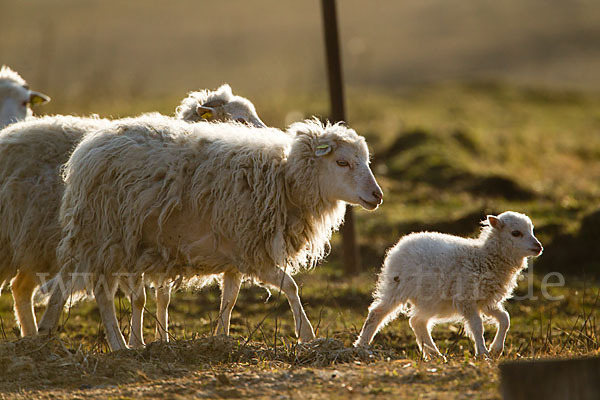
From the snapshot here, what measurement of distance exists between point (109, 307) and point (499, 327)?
3.38m

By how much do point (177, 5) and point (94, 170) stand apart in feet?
253

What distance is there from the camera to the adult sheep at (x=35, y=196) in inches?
292

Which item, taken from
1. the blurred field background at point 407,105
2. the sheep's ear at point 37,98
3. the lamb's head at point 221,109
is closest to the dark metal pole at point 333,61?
the blurred field background at point 407,105

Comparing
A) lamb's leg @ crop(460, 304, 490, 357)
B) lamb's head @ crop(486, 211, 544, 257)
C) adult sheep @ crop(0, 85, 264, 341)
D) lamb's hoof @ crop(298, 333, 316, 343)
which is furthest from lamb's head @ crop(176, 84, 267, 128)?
lamb's leg @ crop(460, 304, 490, 357)

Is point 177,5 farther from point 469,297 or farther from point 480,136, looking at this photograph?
point 469,297

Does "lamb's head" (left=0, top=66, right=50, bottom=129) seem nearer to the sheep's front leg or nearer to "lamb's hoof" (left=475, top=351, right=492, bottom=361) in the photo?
the sheep's front leg

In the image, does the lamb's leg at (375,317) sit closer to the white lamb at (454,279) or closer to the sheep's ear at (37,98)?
the white lamb at (454,279)

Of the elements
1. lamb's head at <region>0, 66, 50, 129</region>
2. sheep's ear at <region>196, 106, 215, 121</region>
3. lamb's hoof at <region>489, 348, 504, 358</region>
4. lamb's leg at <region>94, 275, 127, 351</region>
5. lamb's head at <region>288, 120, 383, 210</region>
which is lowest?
lamb's hoof at <region>489, 348, 504, 358</region>

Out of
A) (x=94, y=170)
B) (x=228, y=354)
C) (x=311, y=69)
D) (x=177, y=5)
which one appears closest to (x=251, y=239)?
(x=228, y=354)

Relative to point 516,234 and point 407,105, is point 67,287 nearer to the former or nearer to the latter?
point 516,234

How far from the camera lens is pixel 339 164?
23.0 feet

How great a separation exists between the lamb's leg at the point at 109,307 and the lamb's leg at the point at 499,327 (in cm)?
317

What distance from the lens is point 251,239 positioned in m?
6.78

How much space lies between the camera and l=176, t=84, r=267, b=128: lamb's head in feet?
27.8
